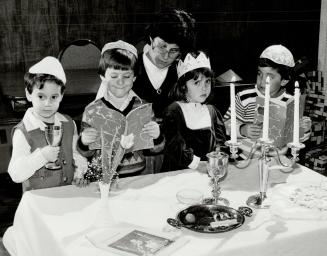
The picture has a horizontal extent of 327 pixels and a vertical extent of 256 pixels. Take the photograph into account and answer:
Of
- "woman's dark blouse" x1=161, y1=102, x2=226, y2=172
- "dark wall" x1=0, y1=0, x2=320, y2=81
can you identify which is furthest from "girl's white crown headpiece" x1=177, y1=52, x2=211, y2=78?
"dark wall" x1=0, y1=0, x2=320, y2=81

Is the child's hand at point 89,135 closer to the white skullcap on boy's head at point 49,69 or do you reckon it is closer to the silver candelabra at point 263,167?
the white skullcap on boy's head at point 49,69

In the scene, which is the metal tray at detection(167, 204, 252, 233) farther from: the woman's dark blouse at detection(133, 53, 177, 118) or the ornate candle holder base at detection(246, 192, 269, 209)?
the woman's dark blouse at detection(133, 53, 177, 118)

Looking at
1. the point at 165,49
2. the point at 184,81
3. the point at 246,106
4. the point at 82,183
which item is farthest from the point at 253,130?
the point at 82,183

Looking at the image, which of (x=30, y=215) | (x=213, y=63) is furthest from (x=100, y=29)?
(x=30, y=215)

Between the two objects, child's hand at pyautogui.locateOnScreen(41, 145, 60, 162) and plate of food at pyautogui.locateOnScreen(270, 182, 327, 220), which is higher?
child's hand at pyautogui.locateOnScreen(41, 145, 60, 162)

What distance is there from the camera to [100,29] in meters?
5.12

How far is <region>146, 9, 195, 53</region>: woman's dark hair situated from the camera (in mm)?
2795

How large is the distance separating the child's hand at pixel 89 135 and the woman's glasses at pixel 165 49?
2.72 ft

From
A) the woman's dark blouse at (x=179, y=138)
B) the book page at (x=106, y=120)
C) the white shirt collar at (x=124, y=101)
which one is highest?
the white shirt collar at (x=124, y=101)

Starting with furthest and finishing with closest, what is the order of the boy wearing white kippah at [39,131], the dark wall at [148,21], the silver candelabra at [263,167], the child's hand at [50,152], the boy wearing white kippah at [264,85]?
the dark wall at [148,21] < the boy wearing white kippah at [264,85] < the boy wearing white kippah at [39,131] < the child's hand at [50,152] < the silver candelabra at [263,167]

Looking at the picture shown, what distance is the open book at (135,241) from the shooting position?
1.54 metres

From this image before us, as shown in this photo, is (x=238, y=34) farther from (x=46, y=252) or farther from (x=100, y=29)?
(x=46, y=252)

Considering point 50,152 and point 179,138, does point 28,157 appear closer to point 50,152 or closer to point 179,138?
point 50,152

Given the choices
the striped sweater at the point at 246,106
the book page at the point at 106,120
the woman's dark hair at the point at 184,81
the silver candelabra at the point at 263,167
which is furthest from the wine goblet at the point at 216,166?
the striped sweater at the point at 246,106
